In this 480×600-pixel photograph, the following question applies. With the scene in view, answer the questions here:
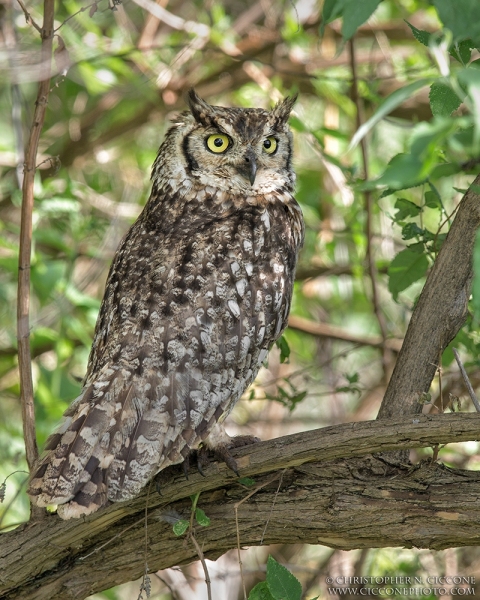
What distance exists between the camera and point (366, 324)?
486 cm

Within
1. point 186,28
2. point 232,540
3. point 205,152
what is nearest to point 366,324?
point 186,28

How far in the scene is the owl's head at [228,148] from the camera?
8.59 ft

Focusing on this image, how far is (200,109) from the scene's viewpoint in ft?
8.78

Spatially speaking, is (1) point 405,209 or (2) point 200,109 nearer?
(1) point 405,209

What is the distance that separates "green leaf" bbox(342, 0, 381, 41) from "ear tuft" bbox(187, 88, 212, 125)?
137 centimetres

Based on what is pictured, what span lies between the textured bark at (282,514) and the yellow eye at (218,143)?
3.54 feet

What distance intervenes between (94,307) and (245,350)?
1017 mm

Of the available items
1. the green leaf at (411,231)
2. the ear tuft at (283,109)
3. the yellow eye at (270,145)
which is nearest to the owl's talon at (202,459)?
the green leaf at (411,231)

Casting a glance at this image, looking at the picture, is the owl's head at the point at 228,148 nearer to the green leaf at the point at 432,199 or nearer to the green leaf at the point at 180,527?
the green leaf at the point at 432,199

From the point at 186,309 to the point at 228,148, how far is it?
2.29 feet

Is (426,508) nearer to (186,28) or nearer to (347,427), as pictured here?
(347,427)

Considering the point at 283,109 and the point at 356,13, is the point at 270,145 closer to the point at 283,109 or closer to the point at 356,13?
the point at 283,109

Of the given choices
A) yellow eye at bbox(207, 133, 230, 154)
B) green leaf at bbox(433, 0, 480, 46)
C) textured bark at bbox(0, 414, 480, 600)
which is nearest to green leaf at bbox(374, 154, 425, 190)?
green leaf at bbox(433, 0, 480, 46)

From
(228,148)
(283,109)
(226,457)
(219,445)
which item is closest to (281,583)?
(226,457)
